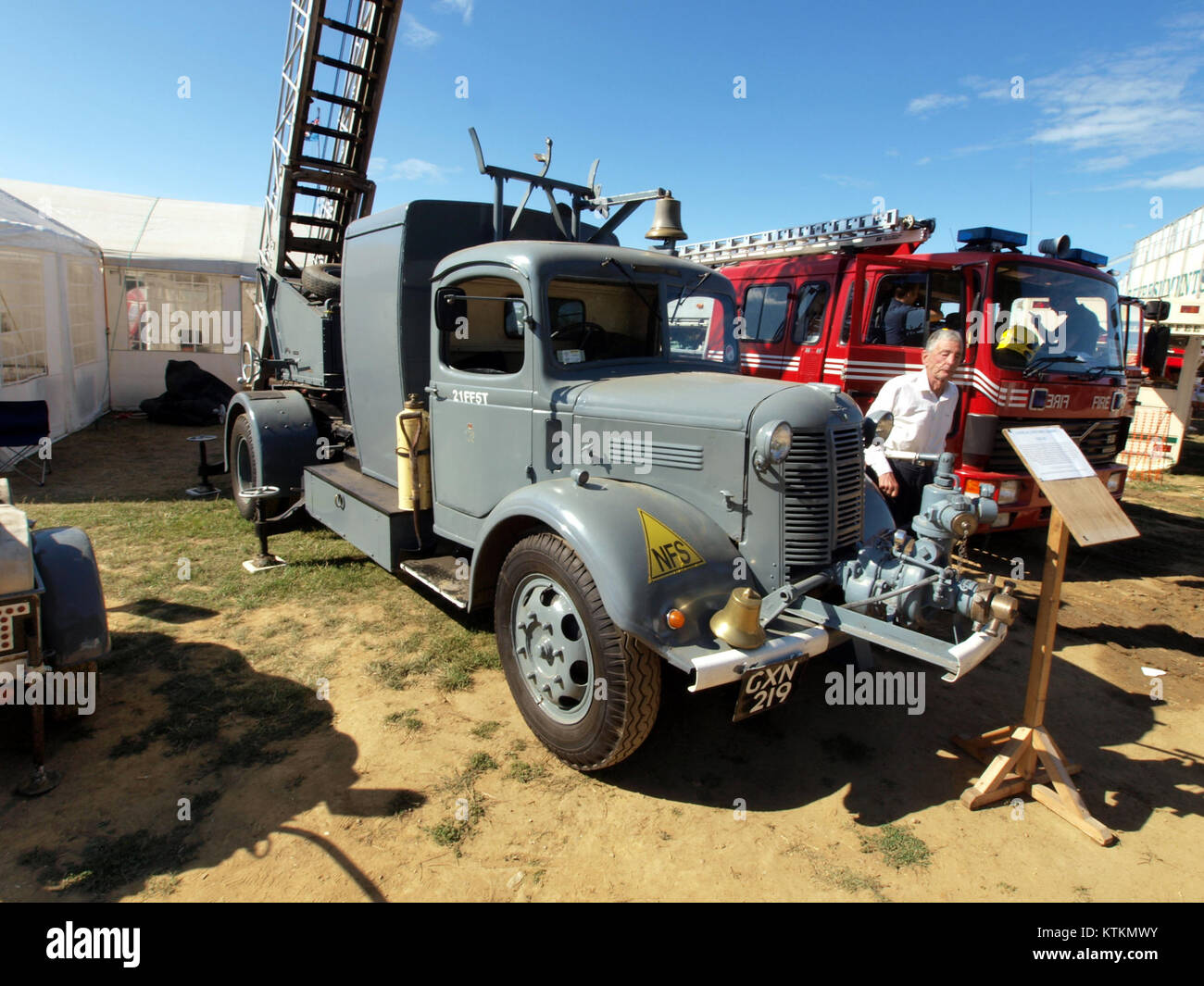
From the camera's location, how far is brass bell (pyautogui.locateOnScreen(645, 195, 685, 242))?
4738mm

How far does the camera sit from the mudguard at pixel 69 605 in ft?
10.5

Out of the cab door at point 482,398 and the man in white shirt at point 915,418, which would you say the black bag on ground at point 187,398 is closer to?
the cab door at point 482,398

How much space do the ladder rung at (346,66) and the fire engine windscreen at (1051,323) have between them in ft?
20.6

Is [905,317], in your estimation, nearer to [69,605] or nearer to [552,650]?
[552,650]

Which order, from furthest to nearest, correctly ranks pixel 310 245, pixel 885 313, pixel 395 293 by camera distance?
pixel 310 245 → pixel 885 313 → pixel 395 293

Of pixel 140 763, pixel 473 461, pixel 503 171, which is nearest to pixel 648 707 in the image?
pixel 473 461

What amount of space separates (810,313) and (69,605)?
665 cm

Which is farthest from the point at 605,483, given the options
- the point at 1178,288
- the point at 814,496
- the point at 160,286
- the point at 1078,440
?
the point at 1178,288

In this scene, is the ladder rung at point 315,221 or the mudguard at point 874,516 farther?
the ladder rung at point 315,221

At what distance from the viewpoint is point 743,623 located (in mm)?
2715

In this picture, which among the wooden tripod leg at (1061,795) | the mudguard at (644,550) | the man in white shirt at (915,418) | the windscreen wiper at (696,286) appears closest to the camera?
the mudguard at (644,550)

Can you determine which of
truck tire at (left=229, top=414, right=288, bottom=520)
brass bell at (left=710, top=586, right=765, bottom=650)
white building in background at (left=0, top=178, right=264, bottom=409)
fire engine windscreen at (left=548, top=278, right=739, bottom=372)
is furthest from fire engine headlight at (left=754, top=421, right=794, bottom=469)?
white building in background at (left=0, top=178, right=264, bottom=409)

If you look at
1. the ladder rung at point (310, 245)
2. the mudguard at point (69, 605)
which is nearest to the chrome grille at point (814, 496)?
the mudguard at point (69, 605)
